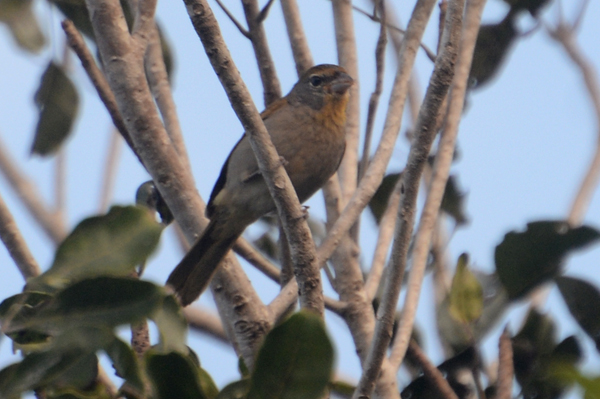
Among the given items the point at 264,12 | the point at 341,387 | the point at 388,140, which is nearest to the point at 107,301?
the point at 341,387

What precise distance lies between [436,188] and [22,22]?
206cm

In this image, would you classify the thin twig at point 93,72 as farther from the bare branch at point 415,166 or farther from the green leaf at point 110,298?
the green leaf at point 110,298

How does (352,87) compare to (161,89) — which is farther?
(352,87)

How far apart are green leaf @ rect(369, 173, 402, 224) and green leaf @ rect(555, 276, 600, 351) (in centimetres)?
116

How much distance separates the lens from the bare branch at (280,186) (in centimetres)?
219

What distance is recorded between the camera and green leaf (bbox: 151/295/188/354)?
1642 millimetres

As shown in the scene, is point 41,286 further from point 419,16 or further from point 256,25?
point 419,16

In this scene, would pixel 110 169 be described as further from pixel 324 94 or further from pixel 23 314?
pixel 23 314

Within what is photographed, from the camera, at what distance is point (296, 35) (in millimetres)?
3625

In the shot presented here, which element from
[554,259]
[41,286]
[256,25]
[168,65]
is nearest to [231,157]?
[168,65]

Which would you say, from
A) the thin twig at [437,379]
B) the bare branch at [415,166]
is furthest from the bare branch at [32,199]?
the bare branch at [415,166]

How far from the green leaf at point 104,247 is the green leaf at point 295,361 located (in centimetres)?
42

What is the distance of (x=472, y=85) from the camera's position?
389 cm

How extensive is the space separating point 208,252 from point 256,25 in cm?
100
